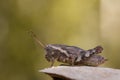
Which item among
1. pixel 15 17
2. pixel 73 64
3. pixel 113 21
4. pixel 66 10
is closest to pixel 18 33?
pixel 15 17

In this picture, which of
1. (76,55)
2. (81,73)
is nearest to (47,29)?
(76,55)

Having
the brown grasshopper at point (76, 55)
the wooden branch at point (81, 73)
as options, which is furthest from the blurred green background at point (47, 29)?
the wooden branch at point (81, 73)

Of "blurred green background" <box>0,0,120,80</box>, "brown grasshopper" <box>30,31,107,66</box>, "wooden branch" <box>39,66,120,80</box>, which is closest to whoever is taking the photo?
"wooden branch" <box>39,66,120,80</box>

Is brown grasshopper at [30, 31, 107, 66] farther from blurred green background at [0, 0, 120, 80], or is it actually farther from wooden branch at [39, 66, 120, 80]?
blurred green background at [0, 0, 120, 80]

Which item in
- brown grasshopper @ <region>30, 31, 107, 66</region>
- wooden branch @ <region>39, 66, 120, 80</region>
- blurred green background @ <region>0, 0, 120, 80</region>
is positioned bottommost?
wooden branch @ <region>39, 66, 120, 80</region>

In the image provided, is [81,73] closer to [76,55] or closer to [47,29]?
[76,55]

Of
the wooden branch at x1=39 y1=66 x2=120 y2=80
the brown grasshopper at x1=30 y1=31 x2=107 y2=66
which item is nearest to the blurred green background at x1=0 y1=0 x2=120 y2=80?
the brown grasshopper at x1=30 y1=31 x2=107 y2=66
